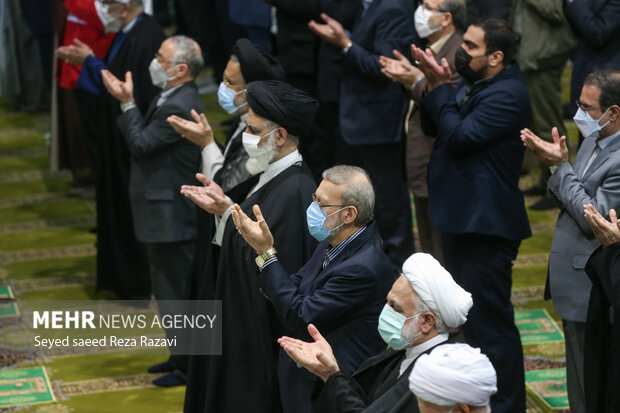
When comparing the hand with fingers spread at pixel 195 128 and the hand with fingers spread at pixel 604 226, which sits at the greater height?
the hand with fingers spread at pixel 604 226

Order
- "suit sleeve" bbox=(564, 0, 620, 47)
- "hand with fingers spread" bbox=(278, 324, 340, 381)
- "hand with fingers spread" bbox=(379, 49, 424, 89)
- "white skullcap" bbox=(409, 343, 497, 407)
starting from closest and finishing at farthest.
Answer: "white skullcap" bbox=(409, 343, 497, 407)
"hand with fingers spread" bbox=(278, 324, 340, 381)
"hand with fingers spread" bbox=(379, 49, 424, 89)
"suit sleeve" bbox=(564, 0, 620, 47)

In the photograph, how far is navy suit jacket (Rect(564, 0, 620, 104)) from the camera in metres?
6.70

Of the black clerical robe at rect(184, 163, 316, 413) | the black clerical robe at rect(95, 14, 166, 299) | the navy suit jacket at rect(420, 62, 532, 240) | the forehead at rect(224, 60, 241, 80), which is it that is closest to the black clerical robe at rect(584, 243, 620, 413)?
the navy suit jacket at rect(420, 62, 532, 240)

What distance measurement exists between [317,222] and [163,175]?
2.05 meters

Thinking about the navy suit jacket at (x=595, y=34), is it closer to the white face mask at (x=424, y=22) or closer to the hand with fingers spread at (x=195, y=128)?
the white face mask at (x=424, y=22)

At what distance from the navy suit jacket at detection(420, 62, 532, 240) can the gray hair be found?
171 centimetres

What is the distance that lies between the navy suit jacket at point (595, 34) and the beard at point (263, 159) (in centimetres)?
254

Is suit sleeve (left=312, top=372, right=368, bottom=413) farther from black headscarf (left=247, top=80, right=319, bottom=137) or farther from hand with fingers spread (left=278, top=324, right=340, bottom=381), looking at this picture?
black headscarf (left=247, top=80, right=319, bottom=137)

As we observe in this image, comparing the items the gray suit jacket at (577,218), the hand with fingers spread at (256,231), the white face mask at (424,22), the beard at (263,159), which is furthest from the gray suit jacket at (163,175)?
the gray suit jacket at (577,218)

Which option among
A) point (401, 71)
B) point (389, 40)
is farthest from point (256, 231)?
point (389, 40)

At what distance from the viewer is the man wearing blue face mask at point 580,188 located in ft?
15.5

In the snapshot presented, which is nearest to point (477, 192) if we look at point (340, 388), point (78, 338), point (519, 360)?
point (519, 360)

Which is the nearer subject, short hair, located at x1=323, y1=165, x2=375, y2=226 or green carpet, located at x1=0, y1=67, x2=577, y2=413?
short hair, located at x1=323, y1=165, x2=375, y2=226

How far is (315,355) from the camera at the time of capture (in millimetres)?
3836
